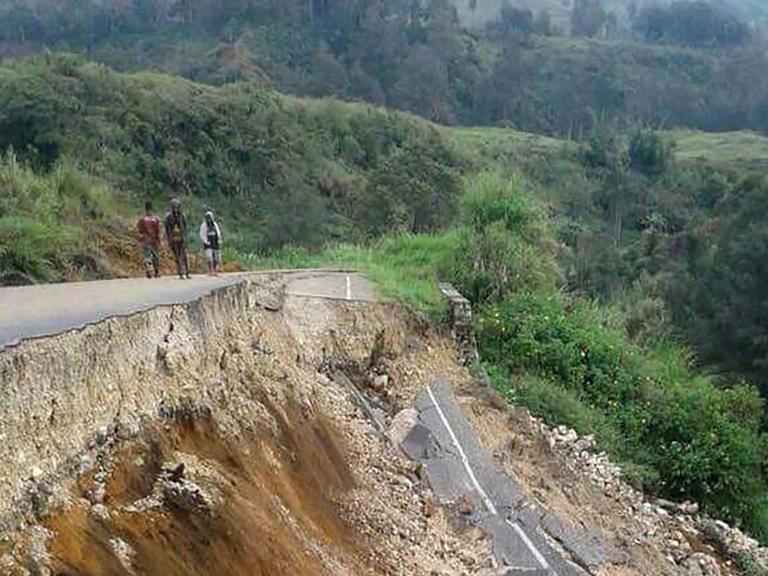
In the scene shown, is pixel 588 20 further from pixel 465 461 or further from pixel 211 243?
pixel 465 461

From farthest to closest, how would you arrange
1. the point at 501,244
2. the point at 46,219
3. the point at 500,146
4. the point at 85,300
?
the point at 500,146, the point at 501,244, the point at 46,219, the point at 85,300

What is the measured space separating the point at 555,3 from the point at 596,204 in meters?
87.9

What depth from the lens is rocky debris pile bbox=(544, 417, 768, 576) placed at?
435 inches

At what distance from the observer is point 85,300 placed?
950 centimetres

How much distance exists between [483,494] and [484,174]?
971 cm

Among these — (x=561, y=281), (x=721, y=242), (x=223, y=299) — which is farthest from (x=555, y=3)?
(x=223, y=299)

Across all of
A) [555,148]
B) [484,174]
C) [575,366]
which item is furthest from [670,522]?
[555,148]

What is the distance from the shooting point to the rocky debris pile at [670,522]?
11055mm

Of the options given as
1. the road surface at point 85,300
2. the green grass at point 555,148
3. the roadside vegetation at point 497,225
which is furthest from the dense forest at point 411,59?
the road surface at point 85,300

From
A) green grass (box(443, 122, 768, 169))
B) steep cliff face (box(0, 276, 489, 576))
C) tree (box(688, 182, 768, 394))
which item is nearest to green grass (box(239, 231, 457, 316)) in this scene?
steep cliff face (box(0, 276, 489, 576))

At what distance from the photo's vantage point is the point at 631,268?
36.6 m

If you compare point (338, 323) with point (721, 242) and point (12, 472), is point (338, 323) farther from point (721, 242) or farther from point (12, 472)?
point (721, 242)

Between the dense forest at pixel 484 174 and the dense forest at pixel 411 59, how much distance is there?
22 centimetres

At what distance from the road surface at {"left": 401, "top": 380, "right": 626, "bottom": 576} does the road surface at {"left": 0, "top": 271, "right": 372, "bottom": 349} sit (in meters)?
2.66
